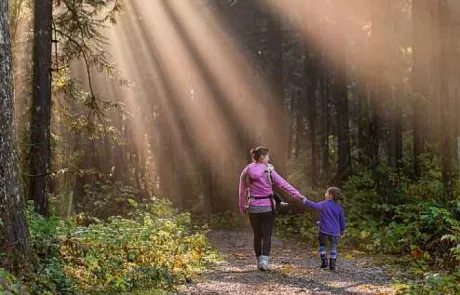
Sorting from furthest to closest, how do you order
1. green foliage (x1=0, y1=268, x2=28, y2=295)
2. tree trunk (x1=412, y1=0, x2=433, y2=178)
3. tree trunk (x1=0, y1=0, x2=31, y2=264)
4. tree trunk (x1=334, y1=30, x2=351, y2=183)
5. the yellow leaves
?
tree trunk (x1=334, y1=30, x2=351, y2=183) < tree trunk (x1=412, y1=0, x2=433, y2=178) < the yellow leaves < tree trunk (x1=0, y1=0, x2=31, y2=264) < green foliage (x1=0, y1=268, x2=28, y2=295)

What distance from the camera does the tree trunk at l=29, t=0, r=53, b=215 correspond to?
1184 centimetres

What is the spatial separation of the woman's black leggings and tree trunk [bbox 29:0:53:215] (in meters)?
4.82

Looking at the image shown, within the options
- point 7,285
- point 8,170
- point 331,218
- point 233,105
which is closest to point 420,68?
point 233,105

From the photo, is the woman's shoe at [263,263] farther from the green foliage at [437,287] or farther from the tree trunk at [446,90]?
the tree trunk at [446,90]

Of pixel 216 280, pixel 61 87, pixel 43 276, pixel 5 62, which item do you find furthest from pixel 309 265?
pixel 61 87

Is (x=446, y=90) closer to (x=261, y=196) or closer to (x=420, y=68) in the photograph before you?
(x=420, y=68)

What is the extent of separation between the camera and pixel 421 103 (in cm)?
1772

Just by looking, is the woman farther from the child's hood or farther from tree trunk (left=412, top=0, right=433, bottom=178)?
tree trunk (left=412, top=0, right=433, bottom=178)

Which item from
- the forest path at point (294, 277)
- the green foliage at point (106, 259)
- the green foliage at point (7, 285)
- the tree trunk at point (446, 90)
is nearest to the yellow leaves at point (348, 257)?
the forest path at point (294, 277)

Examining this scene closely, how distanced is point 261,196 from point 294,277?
1.47 m

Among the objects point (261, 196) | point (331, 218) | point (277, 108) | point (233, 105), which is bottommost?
point (331, 218)

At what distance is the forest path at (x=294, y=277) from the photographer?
774 cm

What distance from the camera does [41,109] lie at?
1194 cm

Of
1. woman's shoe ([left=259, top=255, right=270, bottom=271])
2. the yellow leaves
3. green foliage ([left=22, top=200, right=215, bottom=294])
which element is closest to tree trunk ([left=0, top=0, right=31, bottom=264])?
green foliage ([left=22, top=200, right=215, bottom=294])
